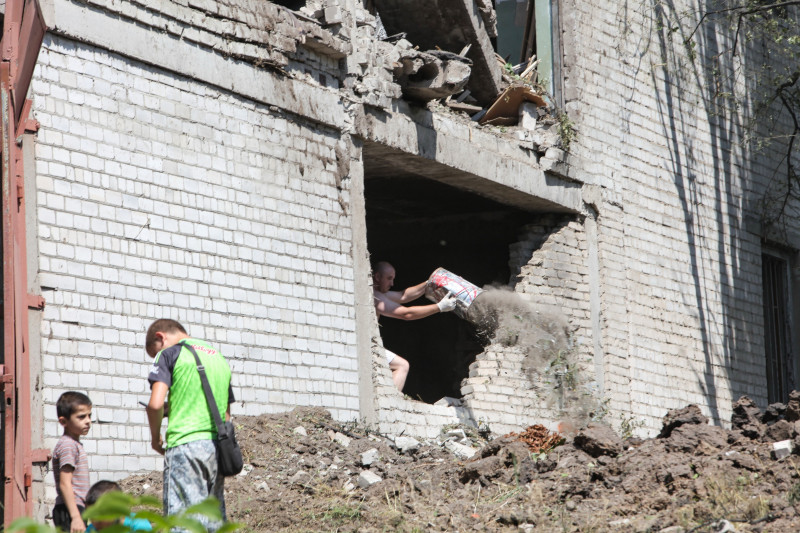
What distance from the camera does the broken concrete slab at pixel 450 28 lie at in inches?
457

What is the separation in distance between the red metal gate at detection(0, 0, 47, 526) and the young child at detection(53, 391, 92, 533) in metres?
1.07

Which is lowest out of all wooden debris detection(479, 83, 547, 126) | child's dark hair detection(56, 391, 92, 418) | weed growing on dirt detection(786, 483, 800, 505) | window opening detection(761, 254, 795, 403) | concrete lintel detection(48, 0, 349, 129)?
weed growing on dirt detection(786, 483, 800, 505)

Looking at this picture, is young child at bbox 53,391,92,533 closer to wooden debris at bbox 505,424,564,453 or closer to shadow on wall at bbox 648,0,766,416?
wooden debris at bbox 505,424,564,453

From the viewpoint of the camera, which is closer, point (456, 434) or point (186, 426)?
point (186, 426)

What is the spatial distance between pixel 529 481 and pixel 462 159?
13.7 feet

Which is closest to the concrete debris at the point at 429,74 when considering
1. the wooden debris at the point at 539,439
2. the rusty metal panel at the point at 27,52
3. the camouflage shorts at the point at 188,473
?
the wooden debris at the point at 539,439

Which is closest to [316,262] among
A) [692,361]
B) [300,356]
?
[300,356]

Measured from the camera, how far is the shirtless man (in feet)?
35.6

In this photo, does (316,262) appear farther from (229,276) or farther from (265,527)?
(265,527)

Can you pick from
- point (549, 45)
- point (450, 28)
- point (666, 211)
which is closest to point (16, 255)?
point (450, 28)

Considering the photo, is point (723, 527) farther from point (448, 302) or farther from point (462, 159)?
point (462, 159)

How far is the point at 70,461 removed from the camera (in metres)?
5.70

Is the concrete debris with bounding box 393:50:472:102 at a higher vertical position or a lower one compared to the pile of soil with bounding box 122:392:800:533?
higher

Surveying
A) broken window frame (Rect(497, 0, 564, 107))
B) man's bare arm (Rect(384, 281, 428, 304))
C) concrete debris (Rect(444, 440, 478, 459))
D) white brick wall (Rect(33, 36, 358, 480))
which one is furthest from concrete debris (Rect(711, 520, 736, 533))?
broken window frame (Rect(497, 0, 564, 107))
